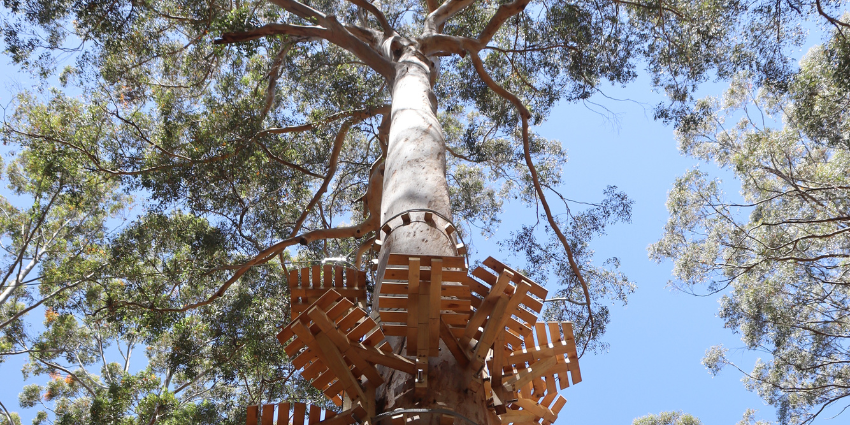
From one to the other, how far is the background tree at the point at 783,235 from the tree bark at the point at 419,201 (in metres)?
7.16

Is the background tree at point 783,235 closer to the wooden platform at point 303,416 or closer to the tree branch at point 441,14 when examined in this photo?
the tree branch at point 441,14

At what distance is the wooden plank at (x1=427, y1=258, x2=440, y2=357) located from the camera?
5.57 feet

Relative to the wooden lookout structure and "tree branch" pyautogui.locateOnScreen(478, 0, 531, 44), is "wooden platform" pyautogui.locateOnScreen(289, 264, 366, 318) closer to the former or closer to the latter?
the wooden lookout structure

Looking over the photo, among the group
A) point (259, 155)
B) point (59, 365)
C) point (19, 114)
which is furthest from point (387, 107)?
point (59, 365)

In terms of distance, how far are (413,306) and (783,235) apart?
10.8m

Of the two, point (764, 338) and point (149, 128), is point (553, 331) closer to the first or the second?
point (149, 128)

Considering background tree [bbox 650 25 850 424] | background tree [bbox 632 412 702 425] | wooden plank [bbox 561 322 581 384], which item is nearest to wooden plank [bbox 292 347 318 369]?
wooden plank [bbox 561 322 581 384]

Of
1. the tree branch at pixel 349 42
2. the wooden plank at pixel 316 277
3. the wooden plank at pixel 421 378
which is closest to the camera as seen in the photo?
the wooden plank at pixel 421 378

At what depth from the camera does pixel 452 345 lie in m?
1.81

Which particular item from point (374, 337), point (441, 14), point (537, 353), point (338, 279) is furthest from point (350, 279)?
point (441, 14)

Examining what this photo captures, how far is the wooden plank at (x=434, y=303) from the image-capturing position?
5.57 feet

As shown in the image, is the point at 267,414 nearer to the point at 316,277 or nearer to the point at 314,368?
the point at 314,368

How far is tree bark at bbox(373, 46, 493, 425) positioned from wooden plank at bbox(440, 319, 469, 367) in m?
0.02

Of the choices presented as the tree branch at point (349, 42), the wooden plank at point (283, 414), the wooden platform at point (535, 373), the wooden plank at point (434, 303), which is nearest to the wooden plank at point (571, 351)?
the wooden platform at point (535, 373)
